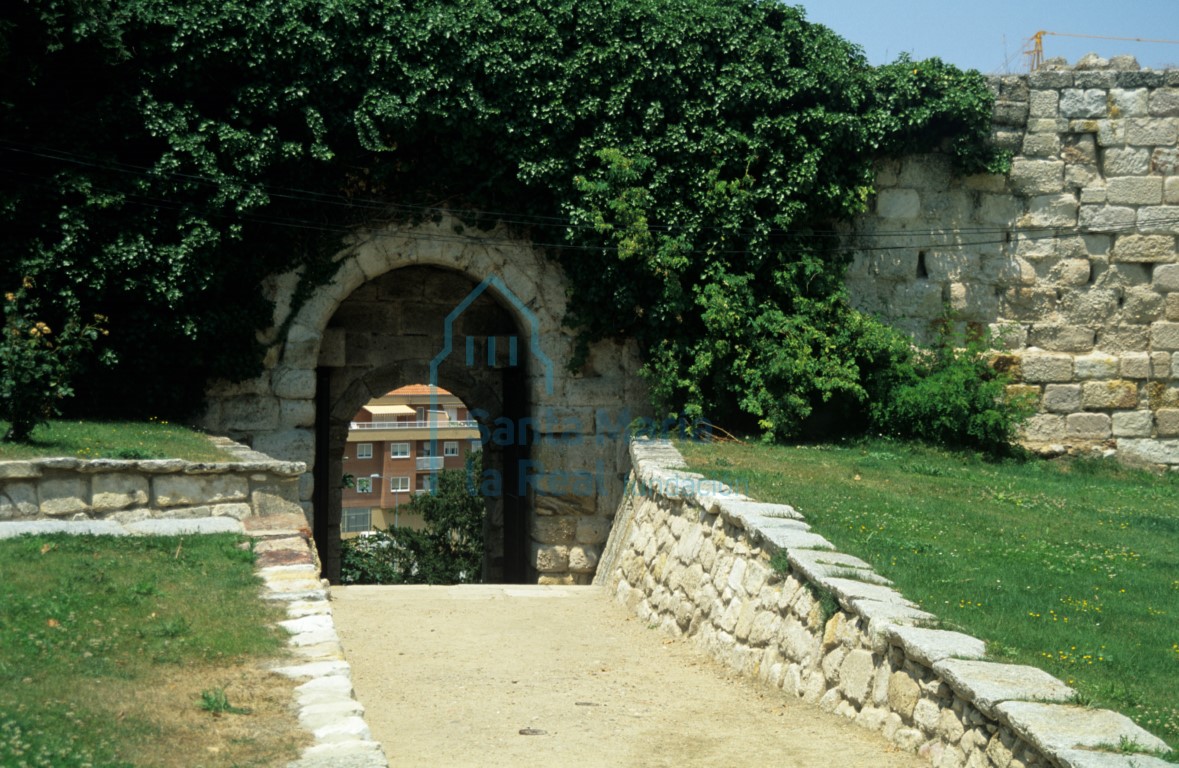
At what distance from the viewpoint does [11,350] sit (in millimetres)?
9438

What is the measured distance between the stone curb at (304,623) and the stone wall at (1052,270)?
27.3 feet

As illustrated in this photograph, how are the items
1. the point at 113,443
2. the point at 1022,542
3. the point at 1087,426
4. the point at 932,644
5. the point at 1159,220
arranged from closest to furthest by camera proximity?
the point at 932,644
the point at 1022,542
the point at 113,443
the point at 1159,220
the point at 1087,426

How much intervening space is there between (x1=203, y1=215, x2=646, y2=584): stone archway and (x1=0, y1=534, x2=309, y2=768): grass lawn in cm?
572

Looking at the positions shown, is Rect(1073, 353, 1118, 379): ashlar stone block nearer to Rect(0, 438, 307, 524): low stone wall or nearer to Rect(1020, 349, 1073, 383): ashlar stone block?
Rect(1020, 349, 1073, 383): ashlar stone block

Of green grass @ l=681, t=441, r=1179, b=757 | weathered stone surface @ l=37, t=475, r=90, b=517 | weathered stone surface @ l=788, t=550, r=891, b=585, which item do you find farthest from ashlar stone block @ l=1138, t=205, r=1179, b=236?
weathered stone surface @ l=37, t=475, r=90, b=517

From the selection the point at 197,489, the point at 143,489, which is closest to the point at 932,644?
the point at 197,489

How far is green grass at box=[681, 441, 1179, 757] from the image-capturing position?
5.58 metres

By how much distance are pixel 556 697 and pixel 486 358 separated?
8.82 metres

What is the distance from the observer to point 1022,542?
850cm

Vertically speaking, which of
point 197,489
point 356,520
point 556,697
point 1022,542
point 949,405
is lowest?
point 356,520

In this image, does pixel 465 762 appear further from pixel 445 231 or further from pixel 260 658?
pixel 445 231

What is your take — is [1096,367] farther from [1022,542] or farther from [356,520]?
[356,520]

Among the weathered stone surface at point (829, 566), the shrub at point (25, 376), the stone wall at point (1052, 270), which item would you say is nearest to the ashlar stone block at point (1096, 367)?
the stone wall at point (1052, 270)

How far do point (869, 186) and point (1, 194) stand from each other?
9.12 metres
